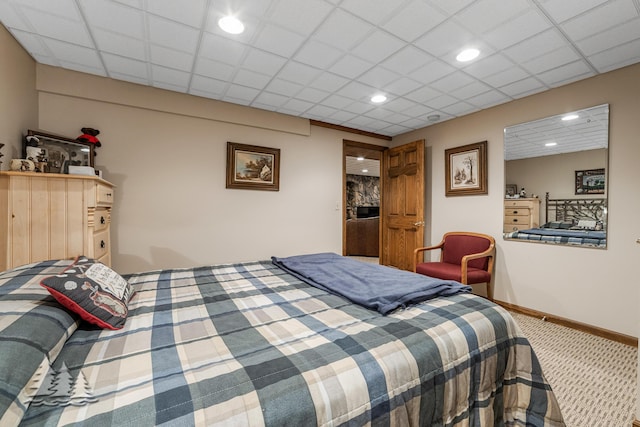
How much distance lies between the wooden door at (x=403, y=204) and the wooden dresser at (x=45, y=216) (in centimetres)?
390

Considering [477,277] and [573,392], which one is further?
[477,277]

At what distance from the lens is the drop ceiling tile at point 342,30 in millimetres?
1926

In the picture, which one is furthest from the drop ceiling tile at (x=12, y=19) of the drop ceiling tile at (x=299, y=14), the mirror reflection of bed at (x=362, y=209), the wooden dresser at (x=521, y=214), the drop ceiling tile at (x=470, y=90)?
the mirror reflection of bed at (x=362, y=209)

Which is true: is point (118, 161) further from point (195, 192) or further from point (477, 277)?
point (477, 277)

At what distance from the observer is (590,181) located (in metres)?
2.75

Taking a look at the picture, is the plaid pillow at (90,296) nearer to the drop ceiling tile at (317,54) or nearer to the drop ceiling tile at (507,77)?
the drop ceiling tile at (317,54)

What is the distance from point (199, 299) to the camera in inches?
61.3

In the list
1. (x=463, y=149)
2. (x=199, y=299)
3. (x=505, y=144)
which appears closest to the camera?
→ (x=199, y=299)

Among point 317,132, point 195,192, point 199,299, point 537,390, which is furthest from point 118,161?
point 537,390

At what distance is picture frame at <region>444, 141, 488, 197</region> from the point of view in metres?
3.61

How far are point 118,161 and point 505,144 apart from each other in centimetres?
454

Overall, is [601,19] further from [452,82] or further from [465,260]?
[465,260]

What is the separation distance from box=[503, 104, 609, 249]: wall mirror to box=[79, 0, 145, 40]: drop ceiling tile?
3.91 meters

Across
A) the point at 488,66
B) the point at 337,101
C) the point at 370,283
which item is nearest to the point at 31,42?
the point at 337,101
